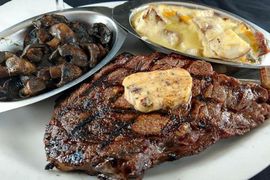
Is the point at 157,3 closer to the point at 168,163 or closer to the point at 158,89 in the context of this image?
the point at 158,89

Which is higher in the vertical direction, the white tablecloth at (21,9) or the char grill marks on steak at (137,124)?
the char grill marks on steak at (137,124)

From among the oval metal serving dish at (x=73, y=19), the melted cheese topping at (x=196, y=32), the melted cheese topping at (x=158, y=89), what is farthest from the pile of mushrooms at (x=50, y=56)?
the melted cheese topping at (x=158, y=89)

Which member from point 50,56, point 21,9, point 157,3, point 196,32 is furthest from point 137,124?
point 21,9

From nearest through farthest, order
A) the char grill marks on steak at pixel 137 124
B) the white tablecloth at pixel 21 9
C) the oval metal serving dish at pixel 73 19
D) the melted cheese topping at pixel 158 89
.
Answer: the char grill marks on steak at pixel 137 124, the melted cheese topping at pixel 158 89, the oval metal serving dish at pixel 73 19, the white tablecloth at pixel 21 9

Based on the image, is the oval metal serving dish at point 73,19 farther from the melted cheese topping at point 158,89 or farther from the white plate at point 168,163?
the melted cheese topping at point 158,89

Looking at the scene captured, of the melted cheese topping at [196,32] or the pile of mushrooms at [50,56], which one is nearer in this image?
the pile of mushrooms at [50,56]

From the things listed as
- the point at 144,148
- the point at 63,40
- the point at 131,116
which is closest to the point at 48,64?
the point at 63,40

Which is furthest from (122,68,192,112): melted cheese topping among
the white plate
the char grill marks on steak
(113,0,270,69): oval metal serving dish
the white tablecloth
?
the white tablecloth

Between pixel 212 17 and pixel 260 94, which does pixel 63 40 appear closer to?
pixel 212 17
